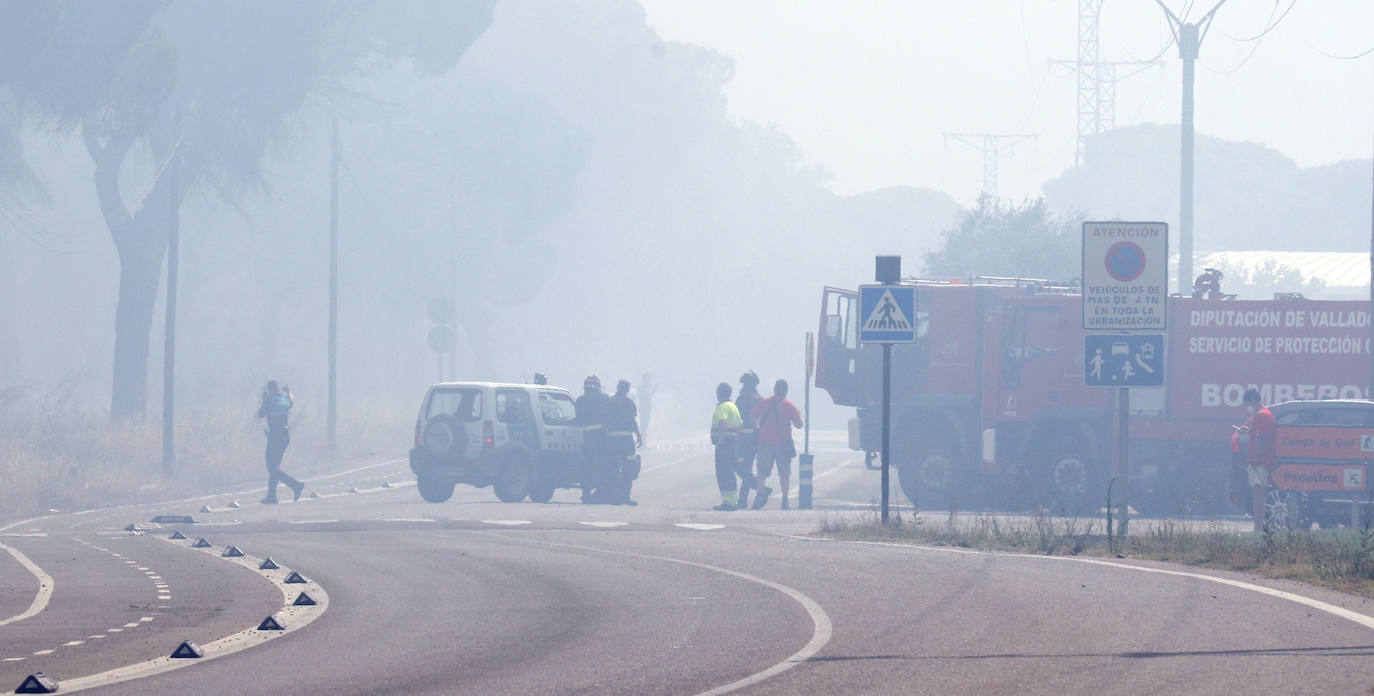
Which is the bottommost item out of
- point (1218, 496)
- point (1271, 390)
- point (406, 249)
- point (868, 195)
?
→ point (1218, 496)

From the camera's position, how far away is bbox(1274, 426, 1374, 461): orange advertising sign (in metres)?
17.8

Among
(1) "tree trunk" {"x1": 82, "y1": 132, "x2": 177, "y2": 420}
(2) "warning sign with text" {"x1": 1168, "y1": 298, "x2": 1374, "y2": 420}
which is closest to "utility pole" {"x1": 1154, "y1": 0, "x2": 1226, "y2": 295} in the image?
(2) "warning sign with text" {"x1": 1168, "y1": 298, "x2": 1374, "y2": 420}

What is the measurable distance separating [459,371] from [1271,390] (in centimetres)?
5407

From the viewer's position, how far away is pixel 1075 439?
78.8 ft

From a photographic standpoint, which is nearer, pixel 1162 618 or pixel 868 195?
pixel 1162 618

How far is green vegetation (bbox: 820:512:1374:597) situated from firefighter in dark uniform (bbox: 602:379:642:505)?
23.4 ft

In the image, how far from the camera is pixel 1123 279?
50.1ft

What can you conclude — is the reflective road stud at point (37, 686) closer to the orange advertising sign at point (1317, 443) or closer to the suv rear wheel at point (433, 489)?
the orange advertising sign at point (1317, 443)

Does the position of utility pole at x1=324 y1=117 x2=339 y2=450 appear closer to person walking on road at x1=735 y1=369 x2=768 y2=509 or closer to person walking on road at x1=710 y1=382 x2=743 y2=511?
person walking on road at x1=735 y1=369 x2=768 y2=509

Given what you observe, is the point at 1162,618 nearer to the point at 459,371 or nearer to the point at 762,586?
the point at 762,586

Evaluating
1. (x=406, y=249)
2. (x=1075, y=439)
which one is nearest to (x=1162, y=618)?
(x=1075, y=439)

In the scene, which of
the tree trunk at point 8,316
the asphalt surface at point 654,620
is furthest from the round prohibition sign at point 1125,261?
the tree trunk at point 8,316

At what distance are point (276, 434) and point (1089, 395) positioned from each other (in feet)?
41.2

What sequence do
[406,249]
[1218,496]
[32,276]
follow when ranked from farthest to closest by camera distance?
[32,276], [406,249], [1218,496]
